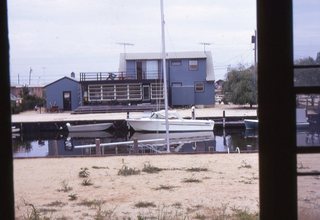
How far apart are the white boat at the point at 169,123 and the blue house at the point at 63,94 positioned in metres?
14.2

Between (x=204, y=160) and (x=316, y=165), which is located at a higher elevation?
(x=316, y=165)

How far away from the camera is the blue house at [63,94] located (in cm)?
4603

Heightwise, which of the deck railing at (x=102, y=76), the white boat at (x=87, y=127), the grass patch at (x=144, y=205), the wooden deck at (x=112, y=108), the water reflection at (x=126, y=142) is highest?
the deck railing at (x=102, y=76)

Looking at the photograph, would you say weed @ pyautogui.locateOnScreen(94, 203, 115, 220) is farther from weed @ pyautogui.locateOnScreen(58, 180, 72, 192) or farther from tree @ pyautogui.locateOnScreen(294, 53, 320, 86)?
tree @ pyautogui.locateOnScreen(294, 53, 320, 86)

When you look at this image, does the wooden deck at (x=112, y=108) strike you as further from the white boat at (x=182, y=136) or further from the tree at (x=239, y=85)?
the white boat at (x=182, y=136)

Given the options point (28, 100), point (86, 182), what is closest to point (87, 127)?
point (28, 100)

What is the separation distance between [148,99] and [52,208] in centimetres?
3710

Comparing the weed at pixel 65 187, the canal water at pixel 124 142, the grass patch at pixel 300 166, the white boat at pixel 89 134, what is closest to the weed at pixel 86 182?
the weed at pixel 65 187

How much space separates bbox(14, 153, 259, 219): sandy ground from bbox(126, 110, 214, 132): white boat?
16028 mm

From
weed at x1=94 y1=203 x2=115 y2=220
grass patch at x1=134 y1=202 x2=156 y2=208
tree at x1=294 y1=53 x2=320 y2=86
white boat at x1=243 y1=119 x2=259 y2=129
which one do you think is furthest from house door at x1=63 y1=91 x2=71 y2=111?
tree at x1=294 y1=53 x2=320 y2=86

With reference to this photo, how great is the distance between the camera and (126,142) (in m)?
25.0

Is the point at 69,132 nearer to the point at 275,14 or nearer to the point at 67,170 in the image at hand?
the point at 67,170

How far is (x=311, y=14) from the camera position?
1.91 metres

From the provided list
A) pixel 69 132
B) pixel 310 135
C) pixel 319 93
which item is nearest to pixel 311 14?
pixel 319 93
